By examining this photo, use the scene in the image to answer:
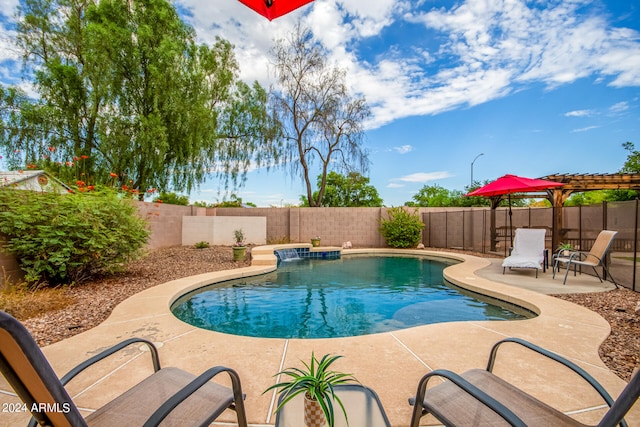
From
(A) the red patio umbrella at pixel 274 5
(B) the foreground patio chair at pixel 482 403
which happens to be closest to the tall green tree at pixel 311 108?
(A) the red patio umbrella at pixel 274 5

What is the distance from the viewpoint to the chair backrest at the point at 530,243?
692 centimetres

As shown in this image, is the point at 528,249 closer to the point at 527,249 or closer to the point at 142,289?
the point at 527,249

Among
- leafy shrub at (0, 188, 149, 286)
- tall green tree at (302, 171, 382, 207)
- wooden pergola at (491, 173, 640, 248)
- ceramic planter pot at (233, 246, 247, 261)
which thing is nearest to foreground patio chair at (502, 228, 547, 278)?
wooden pergola at (491, 173, 640, 248)

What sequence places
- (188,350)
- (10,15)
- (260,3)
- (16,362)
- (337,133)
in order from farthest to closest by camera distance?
(337,133) < (10,15) < (188,350) < (260,3) < (16,362)

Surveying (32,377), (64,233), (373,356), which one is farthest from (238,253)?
Answer: (32,377)

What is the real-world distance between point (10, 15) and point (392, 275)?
15.6 meters

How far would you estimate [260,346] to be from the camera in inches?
110

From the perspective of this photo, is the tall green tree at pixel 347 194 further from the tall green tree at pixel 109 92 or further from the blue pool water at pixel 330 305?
the blue pool water at pixel 330 305

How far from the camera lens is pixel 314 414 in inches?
49.6

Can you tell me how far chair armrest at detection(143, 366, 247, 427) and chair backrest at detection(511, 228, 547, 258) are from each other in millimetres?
7573

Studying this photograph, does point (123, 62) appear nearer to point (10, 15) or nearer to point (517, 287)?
point (10, 15)

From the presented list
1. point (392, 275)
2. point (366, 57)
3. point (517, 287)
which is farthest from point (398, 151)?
point (517, 287)

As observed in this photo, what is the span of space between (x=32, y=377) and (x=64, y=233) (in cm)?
503

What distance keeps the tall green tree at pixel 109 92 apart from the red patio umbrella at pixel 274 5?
965cm
